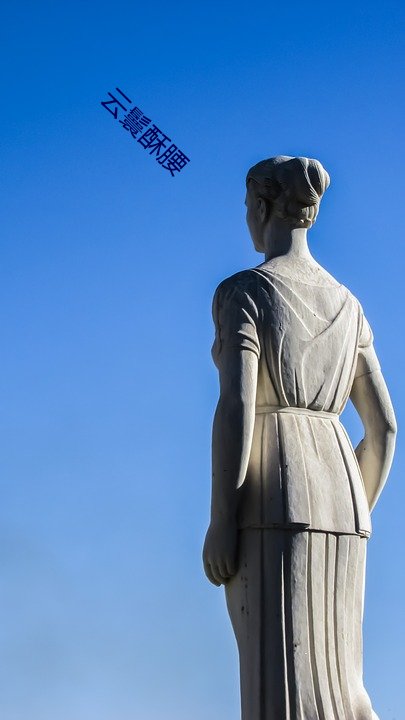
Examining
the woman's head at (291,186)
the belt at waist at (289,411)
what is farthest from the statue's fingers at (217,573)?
the woman's head at (291,186)

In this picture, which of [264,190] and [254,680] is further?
[264,190]

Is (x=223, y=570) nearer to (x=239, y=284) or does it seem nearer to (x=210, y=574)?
(x=210, y=574)

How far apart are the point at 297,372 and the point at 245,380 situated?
1.45 ft

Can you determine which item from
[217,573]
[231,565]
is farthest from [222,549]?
[217,573]

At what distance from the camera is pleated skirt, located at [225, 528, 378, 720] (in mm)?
7395

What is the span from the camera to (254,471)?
7.83 metres

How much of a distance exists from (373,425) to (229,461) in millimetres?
1477

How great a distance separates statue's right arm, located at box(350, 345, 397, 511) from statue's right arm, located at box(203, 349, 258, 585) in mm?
1183

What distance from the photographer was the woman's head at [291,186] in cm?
843

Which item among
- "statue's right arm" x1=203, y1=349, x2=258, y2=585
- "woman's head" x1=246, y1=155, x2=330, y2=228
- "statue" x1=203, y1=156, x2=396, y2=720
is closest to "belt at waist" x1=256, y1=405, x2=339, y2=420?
"statue" x1=203, y1=156, x2=396, y2=720

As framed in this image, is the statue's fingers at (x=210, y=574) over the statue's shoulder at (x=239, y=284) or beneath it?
beneath

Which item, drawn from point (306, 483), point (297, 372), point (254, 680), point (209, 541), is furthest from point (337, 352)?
point (254, 680)

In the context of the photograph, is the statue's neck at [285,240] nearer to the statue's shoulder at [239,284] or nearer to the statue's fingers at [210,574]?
the statue's shoulder at [239,284]

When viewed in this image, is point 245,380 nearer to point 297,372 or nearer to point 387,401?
point 297,372
